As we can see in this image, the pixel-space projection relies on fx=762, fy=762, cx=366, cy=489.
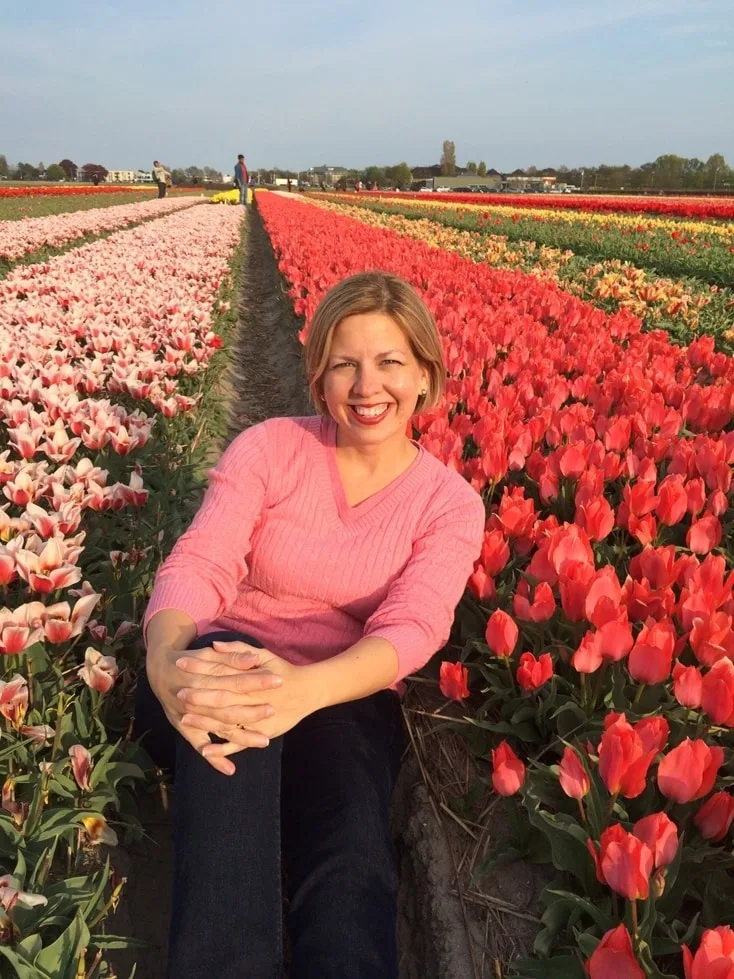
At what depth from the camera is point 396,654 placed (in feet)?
6.50

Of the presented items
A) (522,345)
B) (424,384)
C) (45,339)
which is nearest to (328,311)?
(424,384)

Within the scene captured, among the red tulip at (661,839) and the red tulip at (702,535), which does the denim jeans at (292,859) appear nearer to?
the red tulip at (661,839)

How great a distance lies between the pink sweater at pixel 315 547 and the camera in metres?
2.14

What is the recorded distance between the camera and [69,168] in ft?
341

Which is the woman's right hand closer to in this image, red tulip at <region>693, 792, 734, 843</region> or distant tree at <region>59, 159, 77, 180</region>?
red tulip at <region>693, 792, 734, 843</region>

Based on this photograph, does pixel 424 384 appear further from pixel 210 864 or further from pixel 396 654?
pixel 210 864

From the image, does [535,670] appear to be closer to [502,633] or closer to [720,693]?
[502,633]

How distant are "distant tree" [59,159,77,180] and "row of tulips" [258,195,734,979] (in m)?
114

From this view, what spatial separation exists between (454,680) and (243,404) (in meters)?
5.54

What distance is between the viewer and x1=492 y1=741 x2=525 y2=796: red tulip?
5.25ft

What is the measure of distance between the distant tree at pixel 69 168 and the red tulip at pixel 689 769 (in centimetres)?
11584

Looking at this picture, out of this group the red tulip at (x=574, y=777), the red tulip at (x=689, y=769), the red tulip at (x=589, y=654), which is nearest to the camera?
the red tulip at (x=689, y=769)

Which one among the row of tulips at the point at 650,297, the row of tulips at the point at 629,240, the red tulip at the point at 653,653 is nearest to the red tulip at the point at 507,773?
the red tulip at the point at 653,653

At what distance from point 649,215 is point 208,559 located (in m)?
32.1
